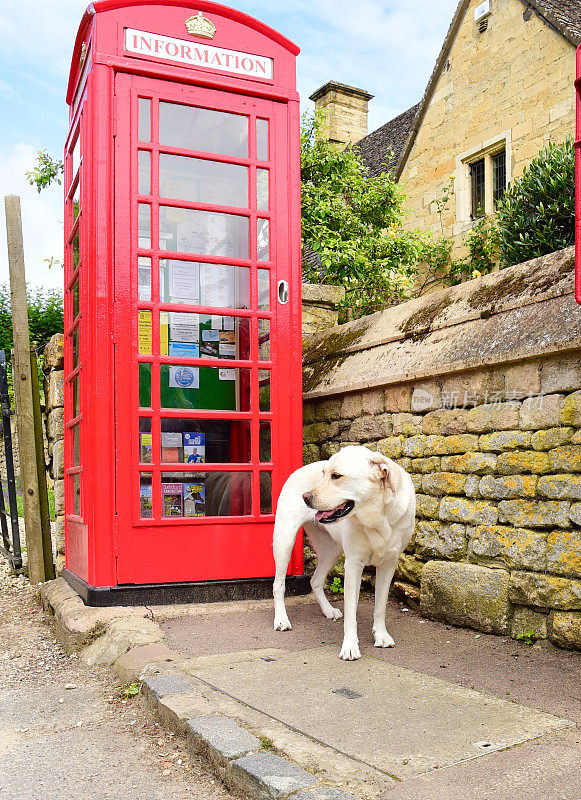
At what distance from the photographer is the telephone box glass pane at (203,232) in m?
4.72

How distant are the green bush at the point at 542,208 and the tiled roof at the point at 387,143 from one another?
16.2 ft

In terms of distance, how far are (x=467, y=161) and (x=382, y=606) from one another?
13.0 metres

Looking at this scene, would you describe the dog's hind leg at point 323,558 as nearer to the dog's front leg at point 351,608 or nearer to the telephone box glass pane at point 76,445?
the dog's front leg at point 351,608

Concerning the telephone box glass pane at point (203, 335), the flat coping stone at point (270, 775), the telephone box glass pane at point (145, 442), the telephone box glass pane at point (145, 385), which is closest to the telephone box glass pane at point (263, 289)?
the telephone box glass pane at point (203, 335)

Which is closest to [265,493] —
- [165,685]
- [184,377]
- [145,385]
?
[184,377]

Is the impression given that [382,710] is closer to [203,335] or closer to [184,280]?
[203,335]

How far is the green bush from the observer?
36.0 ft

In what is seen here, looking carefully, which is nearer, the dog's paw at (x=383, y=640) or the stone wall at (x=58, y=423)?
the dog's paw at (x=383, y=640)

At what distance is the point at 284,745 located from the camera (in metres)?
2.42

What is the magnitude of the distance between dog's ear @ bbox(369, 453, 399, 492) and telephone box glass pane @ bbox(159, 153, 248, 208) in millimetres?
2226

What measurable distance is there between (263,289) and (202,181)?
0.79 m

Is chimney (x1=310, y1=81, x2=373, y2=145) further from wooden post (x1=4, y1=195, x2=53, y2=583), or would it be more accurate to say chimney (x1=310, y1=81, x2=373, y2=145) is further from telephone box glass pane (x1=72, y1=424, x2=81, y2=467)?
telephone box glass pane (x1=72, y1=424, x2=81, y2=467)

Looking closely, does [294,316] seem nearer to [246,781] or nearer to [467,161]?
[246,781]

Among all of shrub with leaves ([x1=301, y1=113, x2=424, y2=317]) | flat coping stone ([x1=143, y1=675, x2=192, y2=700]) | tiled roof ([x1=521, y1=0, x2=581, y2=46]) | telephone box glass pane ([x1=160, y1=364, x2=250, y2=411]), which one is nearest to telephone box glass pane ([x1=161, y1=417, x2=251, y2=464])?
telephone box glass pane ([x1=160, y1=364, x2=250, y2=411])
